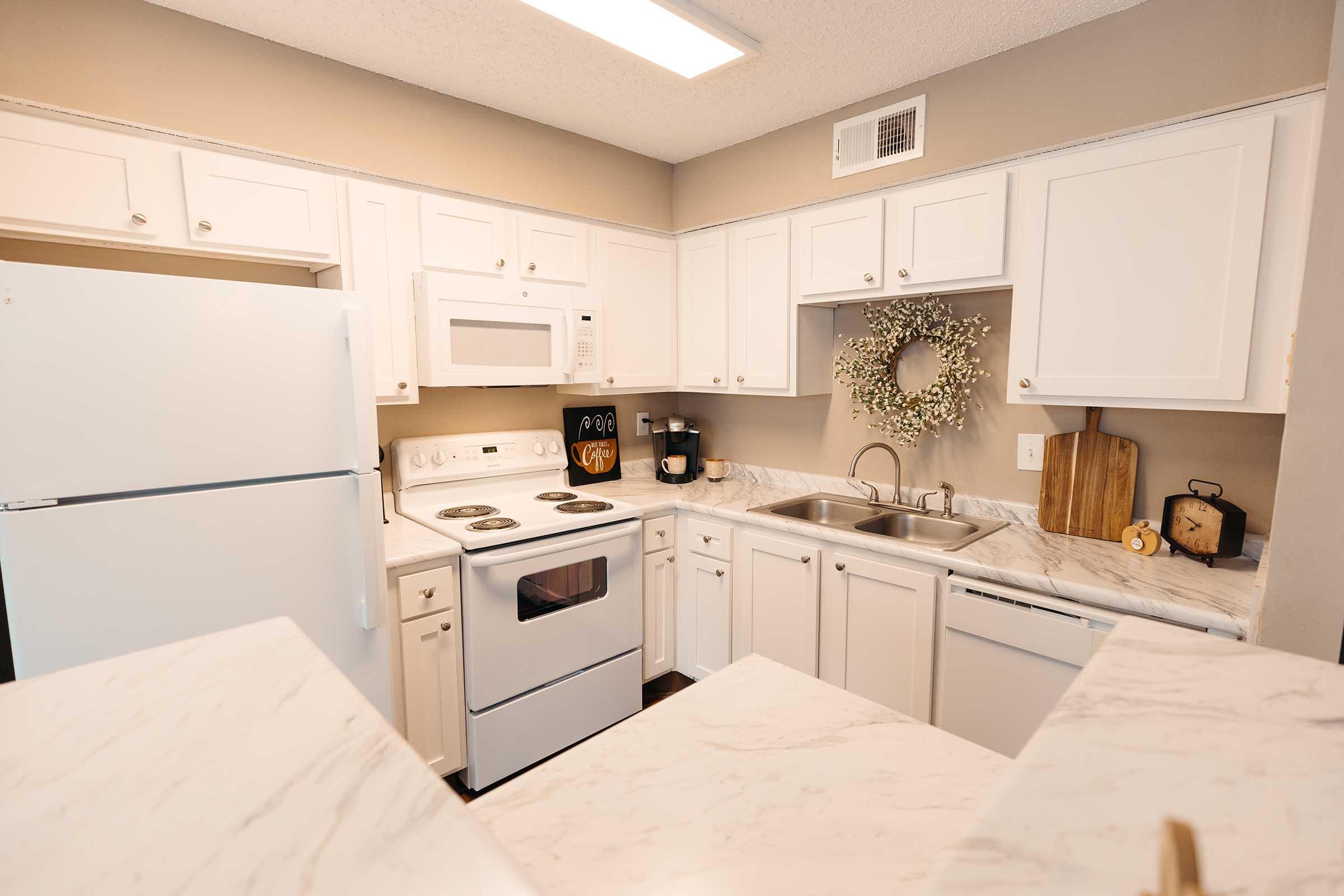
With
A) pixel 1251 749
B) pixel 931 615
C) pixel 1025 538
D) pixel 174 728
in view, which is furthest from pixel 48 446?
pixel 1025 538

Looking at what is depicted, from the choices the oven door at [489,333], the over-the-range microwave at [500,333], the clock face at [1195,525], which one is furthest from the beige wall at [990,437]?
the oven door at [489,333]

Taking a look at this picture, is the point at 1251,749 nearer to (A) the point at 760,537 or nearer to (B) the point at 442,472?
(A) the point at 760,537

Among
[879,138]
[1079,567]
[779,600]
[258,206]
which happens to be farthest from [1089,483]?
[258,206]

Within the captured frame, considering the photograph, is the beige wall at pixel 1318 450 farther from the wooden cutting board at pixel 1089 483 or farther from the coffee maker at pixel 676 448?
the coffee maker at pixel 676 448

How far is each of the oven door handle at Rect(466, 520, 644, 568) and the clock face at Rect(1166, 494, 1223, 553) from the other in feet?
5.99

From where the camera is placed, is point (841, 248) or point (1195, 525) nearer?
point (1195, 525)

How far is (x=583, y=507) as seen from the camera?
8.64 ft

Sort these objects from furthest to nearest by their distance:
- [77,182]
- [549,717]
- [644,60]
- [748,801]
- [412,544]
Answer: [549,717] → [644,60] → [412,544] → [77,182] → [748,801]

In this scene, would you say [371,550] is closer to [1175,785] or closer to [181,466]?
[181,466]

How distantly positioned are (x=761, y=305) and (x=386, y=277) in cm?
156

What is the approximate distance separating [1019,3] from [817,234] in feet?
3.18

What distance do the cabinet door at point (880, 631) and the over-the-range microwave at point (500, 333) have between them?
4.62 ft

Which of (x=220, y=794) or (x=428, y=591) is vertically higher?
(x=220, y=794)

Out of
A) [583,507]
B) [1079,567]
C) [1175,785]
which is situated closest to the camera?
[1175,785]
